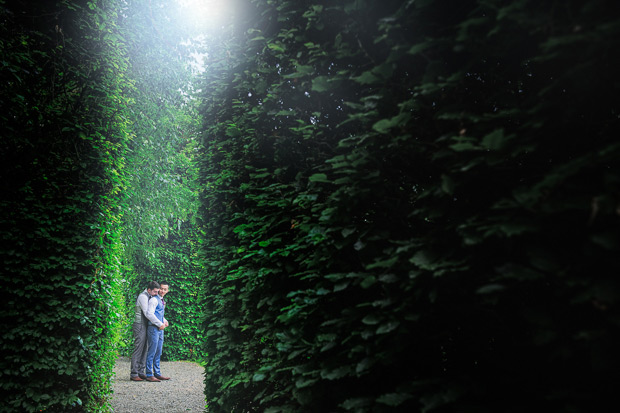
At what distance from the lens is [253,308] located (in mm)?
3592

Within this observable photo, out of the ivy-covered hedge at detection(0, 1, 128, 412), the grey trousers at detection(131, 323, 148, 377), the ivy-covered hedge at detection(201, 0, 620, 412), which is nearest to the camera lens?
the ivy-covered hedge at detection(201, 0, 620, 412)

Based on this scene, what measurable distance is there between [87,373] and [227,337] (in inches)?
111

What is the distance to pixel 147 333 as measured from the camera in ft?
32.0

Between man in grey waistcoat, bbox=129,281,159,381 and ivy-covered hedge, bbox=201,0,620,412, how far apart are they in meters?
7.53

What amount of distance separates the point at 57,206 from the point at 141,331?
5275mm

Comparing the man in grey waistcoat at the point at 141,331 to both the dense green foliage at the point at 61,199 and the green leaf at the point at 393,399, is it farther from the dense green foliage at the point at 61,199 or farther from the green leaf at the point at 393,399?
the green leaf at the point at 393,399

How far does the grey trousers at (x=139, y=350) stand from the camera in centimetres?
966

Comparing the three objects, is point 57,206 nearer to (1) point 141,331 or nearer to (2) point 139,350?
(1) point 141,331

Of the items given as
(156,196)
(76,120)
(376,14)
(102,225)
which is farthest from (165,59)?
(376,14)

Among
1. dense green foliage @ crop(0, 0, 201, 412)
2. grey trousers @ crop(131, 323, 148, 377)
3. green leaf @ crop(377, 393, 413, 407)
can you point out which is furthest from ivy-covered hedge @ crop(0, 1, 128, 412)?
green leaf @ crop(377, 393, 413, 407)

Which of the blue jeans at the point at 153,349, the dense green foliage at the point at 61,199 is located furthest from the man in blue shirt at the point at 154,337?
the dense green foliage at the point at 61,199

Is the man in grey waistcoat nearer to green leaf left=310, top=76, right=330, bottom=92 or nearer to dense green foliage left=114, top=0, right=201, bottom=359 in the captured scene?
dense green foliage left=114, top=0, right=201, bottom=359

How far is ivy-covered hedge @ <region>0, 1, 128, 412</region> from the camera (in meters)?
5.20

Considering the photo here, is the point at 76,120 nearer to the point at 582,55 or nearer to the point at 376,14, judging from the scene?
the point at 376,14
